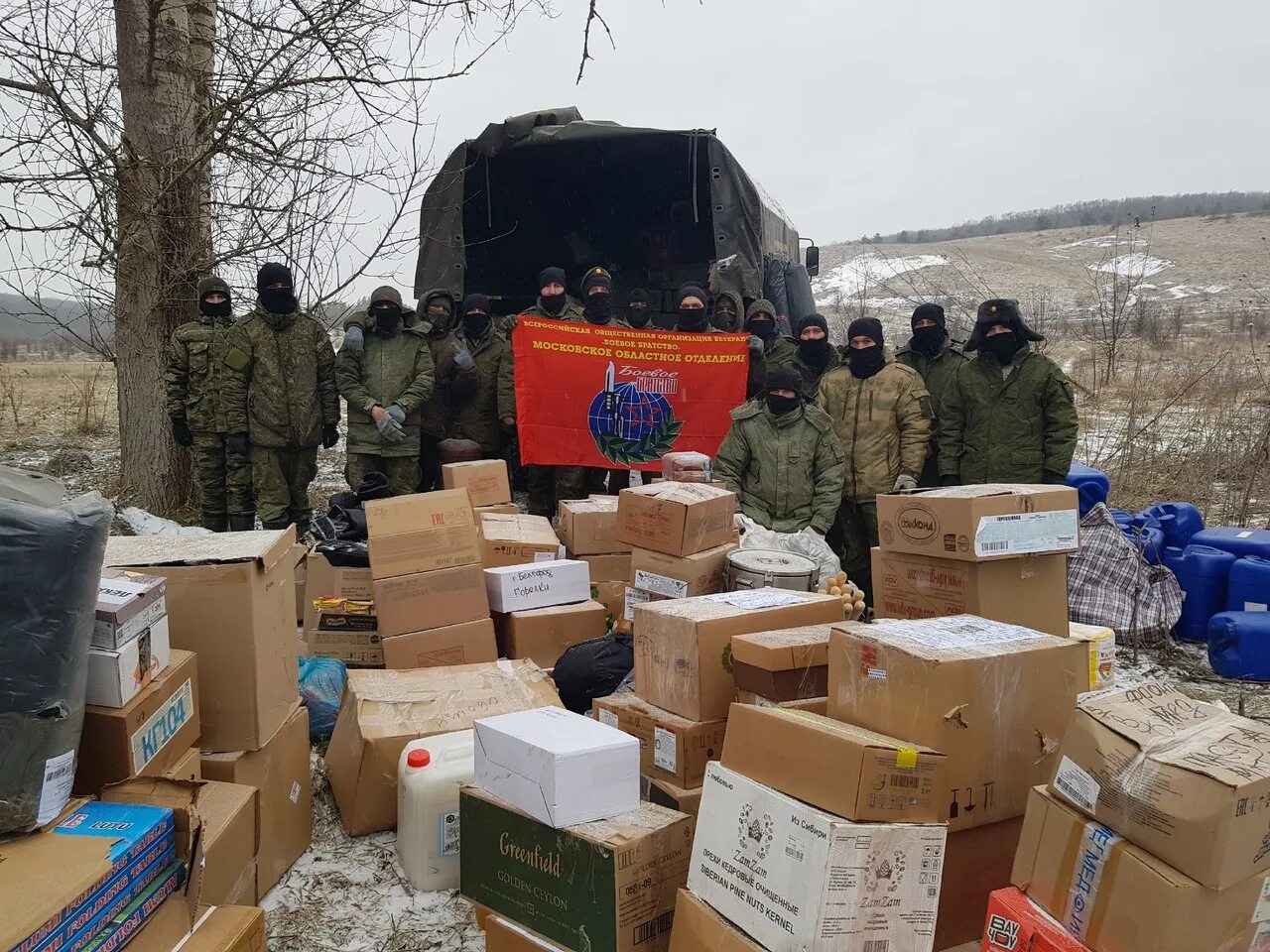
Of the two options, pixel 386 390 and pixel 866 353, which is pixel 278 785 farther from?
pixel 866 353

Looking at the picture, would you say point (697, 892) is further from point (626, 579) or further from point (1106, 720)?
point (626, 579)

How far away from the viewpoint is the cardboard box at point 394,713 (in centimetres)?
313

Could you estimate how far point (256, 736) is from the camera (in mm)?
2793

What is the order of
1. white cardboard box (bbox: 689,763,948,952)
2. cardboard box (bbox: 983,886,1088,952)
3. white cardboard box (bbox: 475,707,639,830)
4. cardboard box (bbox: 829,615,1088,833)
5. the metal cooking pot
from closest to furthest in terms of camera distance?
cardboard box (bbox: 983,886,1088,952) < white cardboard box (bbox: 689,763,948,952) < cardboard box (bbox: 829,615,1088,833) < white cardboard box (bbox: 475,707,639,830) < the metal cooking pot

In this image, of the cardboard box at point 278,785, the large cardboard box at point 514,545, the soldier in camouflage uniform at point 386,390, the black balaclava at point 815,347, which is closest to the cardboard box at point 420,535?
the large cardboard box at point 514,545

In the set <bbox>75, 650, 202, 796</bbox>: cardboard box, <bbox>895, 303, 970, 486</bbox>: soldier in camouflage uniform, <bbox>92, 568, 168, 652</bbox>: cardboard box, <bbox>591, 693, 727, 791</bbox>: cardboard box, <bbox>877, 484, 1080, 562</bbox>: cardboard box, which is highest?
<bbox>895, 303, 970, 486</bbox>: soldier in camouflage uniform

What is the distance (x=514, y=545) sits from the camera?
4516mm

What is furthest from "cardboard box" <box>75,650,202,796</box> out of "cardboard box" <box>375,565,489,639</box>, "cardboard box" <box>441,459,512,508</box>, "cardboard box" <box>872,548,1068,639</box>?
"cardboard box" <box>441,459,512,508</box>

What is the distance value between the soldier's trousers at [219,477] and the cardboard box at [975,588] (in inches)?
176

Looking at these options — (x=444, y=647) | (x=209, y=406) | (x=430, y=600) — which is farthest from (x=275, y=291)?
(x=444, y=647)

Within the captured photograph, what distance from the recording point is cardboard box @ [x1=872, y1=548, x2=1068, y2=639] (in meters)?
3.01

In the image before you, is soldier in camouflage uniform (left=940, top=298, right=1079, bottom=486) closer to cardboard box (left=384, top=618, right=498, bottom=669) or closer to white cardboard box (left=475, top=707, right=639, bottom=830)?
cardboard box (left=384, top=618, right=498, bottom=669)

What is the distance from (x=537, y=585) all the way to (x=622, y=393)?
2647 mm

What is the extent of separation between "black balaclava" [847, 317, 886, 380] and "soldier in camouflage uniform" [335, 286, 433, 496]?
2.82m
